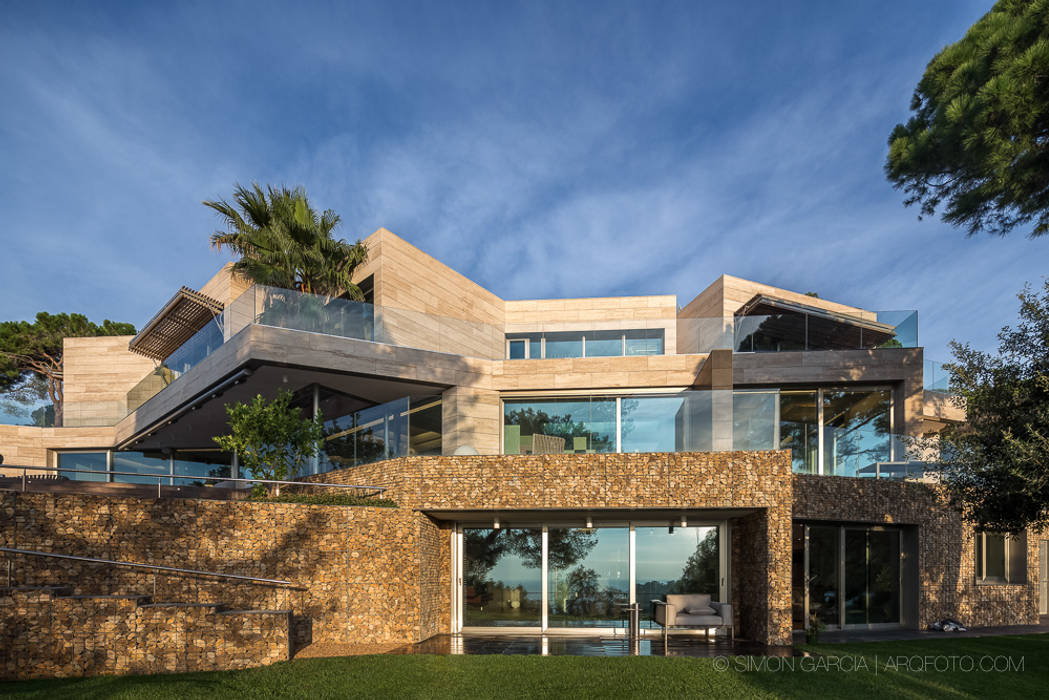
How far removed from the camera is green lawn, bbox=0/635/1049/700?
7578 millimetres

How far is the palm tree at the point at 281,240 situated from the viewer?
17.3 metres

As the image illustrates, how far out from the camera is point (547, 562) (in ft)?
43.0

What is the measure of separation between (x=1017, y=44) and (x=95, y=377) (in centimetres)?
3253

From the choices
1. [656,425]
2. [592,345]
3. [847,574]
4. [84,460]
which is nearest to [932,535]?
[847,574]

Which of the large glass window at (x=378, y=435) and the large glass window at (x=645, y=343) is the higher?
the large glass window at (x=645, y=343)

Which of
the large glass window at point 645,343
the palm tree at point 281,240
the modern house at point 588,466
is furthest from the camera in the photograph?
the large glass window at point 645,343

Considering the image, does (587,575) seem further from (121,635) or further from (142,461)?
(142,461)

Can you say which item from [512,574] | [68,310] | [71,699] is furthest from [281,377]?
[68,310]

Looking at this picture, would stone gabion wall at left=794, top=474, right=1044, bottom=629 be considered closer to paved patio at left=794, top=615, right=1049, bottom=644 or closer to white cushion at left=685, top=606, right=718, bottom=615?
paved patio at left=794, top=615, right=1049, bottom=644

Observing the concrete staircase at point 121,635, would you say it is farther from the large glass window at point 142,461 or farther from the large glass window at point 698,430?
the large glass window at point 142,461

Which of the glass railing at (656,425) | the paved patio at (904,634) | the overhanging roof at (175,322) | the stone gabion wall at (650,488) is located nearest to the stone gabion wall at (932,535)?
the paved patio at (904,634)

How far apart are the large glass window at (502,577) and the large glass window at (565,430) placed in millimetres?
1981

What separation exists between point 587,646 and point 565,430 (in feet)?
13.5

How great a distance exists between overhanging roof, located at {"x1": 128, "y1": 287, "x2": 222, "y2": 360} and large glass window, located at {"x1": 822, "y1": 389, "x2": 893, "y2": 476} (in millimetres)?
16532
